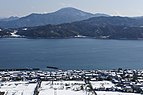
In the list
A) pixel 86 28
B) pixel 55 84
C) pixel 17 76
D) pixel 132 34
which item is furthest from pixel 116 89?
pixel 86 28

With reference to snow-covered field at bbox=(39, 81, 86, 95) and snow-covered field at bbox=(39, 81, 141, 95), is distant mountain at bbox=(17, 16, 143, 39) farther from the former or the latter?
snow-covered field at bbox=(39, 81, 86, 95)

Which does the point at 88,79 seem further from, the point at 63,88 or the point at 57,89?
the point at 57,89

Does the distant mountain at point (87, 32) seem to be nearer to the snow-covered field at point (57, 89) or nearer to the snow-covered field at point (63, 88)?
the snow-covered field at point (63, 88)

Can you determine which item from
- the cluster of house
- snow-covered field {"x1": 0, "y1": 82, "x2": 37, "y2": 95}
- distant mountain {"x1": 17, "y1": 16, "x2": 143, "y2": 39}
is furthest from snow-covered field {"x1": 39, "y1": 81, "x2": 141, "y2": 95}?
distant mountain {"x1": 17, "y1": 16, "x2": 143, "y2": 39}

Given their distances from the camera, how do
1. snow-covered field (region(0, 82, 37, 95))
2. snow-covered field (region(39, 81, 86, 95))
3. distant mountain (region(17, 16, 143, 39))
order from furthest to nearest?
distant mountain (region(17, 16, 143, 39))
snow-covered field (region(0, 82, 37, 95))
snow-covered field (region(39, 81, 86, 95))

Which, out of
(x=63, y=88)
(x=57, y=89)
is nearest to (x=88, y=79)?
(x=63, y=88)

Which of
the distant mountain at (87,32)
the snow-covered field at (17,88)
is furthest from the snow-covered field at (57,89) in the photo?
the distant mountain at (87,32)

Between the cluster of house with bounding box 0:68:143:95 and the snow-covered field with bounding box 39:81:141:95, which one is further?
the cluster of house with bounding box 0:68:143:95
